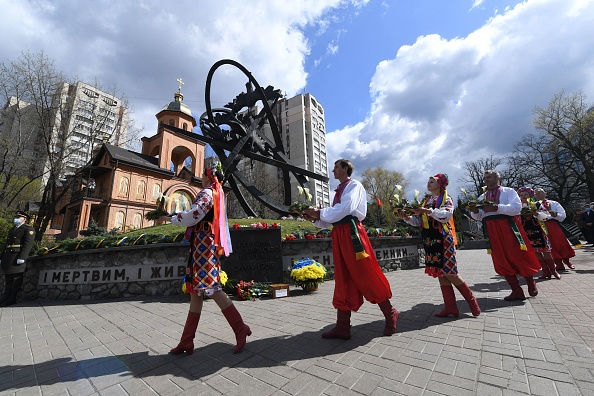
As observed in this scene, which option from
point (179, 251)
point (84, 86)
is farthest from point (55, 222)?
point (179, 251)

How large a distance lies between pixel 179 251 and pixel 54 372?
476cm

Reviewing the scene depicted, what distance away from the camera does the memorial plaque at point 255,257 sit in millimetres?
7316

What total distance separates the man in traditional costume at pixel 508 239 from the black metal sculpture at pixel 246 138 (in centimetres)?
624

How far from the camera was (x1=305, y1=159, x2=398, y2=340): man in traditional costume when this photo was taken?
3229 mm

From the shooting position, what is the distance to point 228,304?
316 cm

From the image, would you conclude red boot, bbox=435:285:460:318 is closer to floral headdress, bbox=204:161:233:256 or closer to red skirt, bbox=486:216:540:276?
red skirt, bbox=486:216:540:276

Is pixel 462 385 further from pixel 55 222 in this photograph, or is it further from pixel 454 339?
pixel 55 222

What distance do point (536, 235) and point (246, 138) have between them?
982 cm

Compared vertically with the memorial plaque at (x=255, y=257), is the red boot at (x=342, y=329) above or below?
below

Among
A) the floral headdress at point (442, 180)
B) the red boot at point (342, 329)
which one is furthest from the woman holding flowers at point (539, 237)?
the red boot at point (342, 329)

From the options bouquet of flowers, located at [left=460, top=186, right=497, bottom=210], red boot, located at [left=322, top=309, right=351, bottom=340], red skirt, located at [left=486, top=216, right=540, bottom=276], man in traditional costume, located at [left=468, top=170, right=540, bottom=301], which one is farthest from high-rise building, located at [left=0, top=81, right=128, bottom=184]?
red skirt, located at [left=486, top=216, right=540, bottom=276]

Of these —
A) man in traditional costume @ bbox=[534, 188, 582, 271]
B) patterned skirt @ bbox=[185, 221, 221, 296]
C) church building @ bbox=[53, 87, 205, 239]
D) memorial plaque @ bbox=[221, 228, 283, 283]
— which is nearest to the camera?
patterned skirt @ bbox=[185, 221, 221, 296]

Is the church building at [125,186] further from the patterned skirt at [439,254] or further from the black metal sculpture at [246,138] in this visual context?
the patterned skirt at [439,254]

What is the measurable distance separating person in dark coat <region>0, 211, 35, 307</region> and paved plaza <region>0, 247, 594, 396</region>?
295 centimetres
